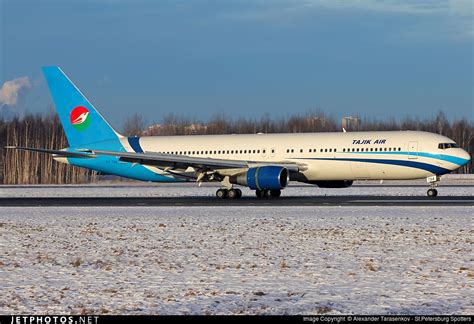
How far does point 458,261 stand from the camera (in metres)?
16.4

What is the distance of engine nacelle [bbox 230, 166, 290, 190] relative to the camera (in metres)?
39.7

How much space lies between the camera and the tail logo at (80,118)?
1964 inches

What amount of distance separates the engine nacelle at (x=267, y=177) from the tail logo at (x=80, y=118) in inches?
524

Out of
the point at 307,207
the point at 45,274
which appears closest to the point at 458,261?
the point at 45,274

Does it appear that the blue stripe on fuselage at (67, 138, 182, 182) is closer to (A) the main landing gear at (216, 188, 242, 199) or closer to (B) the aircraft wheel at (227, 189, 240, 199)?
(A) the main landing gear at (216, 188, 242, 199)

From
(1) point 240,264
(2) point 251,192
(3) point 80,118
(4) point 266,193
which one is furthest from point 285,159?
(1) point 240,264

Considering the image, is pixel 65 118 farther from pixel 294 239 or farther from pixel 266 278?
pixel 266 278

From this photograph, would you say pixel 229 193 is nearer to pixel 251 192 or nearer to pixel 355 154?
pixel 355 154

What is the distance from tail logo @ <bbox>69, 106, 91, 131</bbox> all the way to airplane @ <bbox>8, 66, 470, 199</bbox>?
1768mm

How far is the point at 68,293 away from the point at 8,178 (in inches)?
3383

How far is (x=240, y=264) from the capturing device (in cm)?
1623

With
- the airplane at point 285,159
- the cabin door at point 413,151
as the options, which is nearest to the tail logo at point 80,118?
the airplane at point 285,159

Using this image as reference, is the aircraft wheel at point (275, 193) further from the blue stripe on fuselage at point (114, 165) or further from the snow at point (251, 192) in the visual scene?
the blue stripe on fuselage at point (114, 165)

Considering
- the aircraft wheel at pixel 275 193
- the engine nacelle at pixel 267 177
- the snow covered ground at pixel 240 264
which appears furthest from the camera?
the aircraft wheel at pixel 275 193
